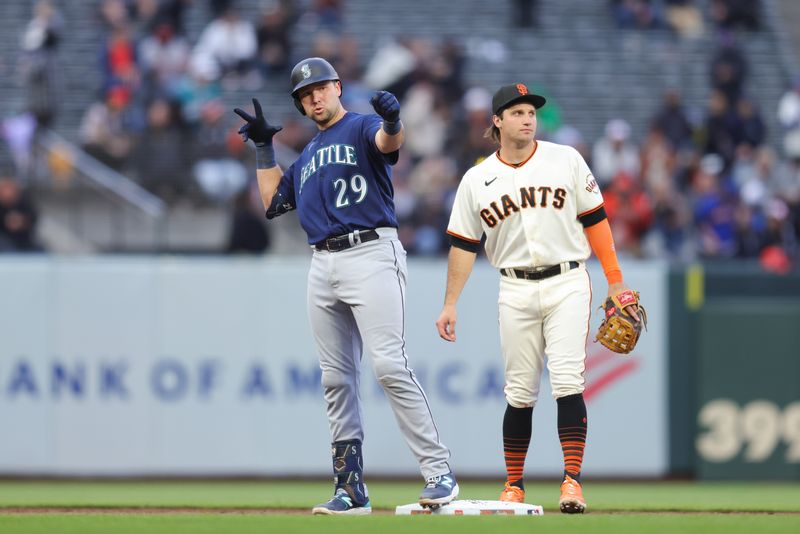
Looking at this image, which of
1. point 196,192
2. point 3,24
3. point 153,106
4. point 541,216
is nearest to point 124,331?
point 196,192

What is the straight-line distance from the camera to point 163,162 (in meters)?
13.9

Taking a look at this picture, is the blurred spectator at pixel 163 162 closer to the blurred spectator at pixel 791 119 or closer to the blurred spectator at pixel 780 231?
the blurred spectator at pixel 780 231

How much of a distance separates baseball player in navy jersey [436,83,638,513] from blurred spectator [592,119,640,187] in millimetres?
8791

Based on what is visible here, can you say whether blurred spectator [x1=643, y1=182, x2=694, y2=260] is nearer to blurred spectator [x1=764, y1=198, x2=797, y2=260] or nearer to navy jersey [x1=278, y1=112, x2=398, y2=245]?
blurred spectator [x1=764, y1=198, x2=797, y2=260]

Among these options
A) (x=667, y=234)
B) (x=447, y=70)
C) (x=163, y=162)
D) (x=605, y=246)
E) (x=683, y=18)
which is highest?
(x=683, y=18)

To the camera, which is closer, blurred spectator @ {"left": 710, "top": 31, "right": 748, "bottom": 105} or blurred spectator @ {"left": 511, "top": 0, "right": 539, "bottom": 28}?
blurred spectator @ {"left": 710, "top": 31, "right": 748, "bottom": 105}

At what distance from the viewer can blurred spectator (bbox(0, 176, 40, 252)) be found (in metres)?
12.6

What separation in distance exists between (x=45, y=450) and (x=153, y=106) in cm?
510

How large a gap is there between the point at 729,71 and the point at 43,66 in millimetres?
8567

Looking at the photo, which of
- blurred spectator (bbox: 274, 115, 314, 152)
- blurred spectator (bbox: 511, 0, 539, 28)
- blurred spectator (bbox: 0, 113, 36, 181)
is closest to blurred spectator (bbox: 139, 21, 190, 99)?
blurred spectator (bbox: 0, 113, 36, 181)

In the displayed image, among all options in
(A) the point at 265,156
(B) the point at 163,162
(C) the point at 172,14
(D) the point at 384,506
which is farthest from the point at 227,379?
(C) the point at 172,14

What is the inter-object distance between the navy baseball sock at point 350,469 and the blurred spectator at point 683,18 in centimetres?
1390

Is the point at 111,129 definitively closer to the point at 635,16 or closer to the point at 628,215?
the point at 628,215

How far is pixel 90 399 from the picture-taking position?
11.0 m
